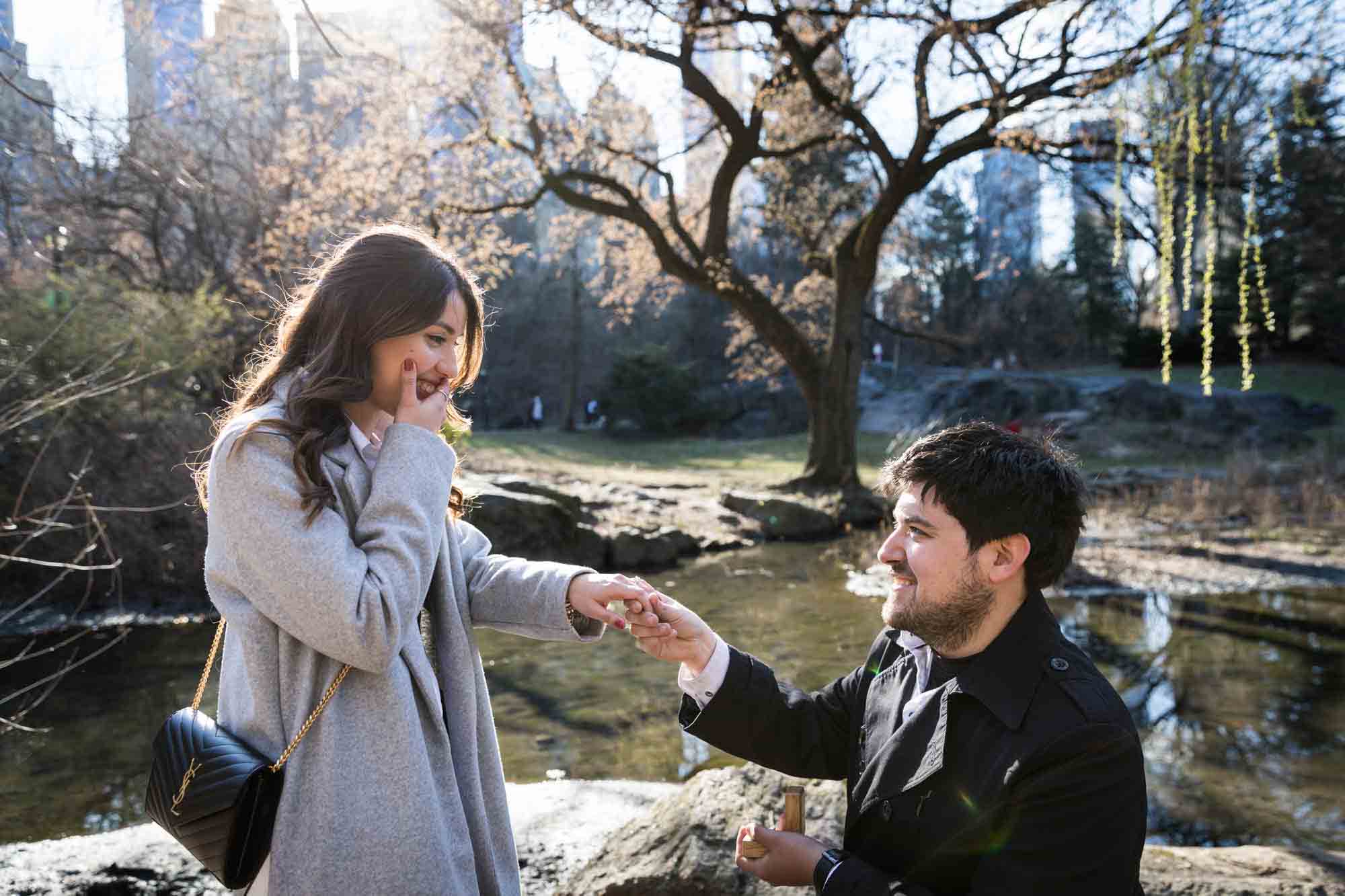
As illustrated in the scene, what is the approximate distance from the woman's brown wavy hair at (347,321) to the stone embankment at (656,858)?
68.9 inches

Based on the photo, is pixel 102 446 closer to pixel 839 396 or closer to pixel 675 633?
pixel 675 633

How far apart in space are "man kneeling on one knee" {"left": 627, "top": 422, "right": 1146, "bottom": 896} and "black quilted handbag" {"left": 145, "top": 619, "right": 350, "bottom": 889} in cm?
79

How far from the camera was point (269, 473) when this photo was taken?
176 cm

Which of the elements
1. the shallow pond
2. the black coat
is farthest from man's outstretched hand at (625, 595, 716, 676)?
the shallow pond

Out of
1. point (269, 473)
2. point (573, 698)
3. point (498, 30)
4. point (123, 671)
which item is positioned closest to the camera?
point (269, 473)

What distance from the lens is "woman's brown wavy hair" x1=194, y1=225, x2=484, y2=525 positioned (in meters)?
1.92

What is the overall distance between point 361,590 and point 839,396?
1457 cm

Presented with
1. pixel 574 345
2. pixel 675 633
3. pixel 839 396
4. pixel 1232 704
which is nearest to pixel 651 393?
pixel 574 345

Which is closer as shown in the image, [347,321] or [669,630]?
[347,321]

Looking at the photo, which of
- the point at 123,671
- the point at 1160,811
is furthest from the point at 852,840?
the point at 123,671

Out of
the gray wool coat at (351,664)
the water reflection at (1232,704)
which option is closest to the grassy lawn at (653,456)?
the water reflection at (1232,704)

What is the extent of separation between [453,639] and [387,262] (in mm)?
720

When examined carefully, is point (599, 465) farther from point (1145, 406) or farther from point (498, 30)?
point (1145, 406)

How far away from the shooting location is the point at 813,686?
6535 mm
